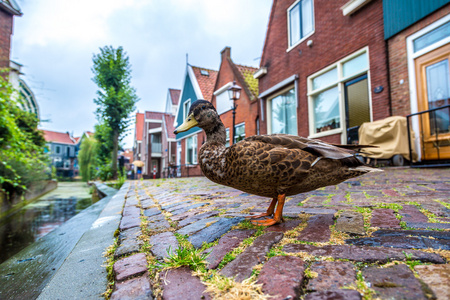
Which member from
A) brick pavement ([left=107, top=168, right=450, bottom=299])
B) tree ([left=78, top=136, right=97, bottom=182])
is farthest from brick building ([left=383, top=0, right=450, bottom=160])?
tree ([left=78, top=136, right=97, bottom=182])

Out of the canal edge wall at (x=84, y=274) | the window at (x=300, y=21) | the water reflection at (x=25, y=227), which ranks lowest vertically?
the water reflection at (x=25, y=227)

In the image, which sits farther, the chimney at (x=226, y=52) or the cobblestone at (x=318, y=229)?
the chimney at (x=226, y=52)

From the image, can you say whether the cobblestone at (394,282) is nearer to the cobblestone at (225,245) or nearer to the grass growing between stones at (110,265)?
the cobblestone at (225,245)

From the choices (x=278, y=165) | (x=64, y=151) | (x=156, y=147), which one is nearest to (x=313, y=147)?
(x=278, y=165)

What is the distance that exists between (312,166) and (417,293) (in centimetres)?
104

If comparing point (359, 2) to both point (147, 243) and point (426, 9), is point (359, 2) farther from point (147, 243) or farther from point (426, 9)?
point (147, 243)

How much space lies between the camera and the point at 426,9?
233 inches

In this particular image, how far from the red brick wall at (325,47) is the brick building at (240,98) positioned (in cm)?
102

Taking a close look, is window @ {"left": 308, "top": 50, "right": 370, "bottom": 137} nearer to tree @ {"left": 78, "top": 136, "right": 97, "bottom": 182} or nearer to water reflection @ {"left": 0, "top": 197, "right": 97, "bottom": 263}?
water reflection @ {"left": 0, "top": 197, "right": 97, "bottom": 263}

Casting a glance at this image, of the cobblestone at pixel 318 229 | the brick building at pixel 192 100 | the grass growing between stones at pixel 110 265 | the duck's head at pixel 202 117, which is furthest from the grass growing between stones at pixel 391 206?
the brick building at pixel 192 100

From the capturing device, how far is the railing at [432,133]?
18.6 ft

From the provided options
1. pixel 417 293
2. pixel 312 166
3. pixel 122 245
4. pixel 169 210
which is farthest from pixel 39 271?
pixel 417 293

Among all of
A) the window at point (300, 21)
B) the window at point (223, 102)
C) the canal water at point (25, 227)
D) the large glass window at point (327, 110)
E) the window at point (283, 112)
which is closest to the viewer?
the canal water at point (25, 227)

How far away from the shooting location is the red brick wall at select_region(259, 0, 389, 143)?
688cm
